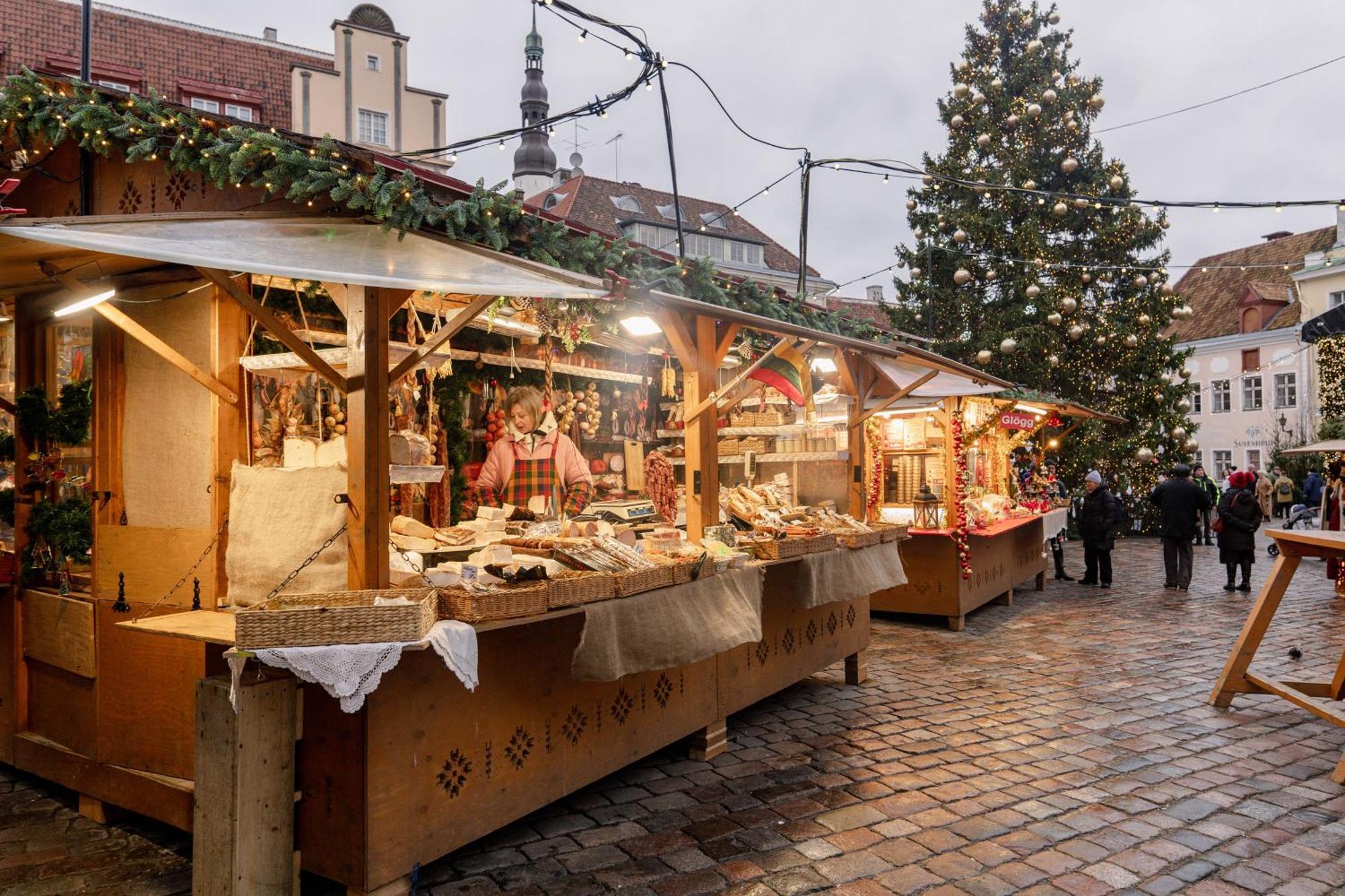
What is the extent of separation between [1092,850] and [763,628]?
2.40 meters

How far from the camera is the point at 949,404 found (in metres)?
10.1

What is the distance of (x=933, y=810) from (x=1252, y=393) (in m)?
36.7

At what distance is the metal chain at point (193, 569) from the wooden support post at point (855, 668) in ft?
16.1

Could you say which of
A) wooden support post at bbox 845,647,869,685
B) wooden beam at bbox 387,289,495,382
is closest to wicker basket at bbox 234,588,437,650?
wooden beam at bbox 387,289,495,382

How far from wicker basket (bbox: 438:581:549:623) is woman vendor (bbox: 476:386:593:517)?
3194mm

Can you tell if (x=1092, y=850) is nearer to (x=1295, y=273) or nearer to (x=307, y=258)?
(x=307, y=258)

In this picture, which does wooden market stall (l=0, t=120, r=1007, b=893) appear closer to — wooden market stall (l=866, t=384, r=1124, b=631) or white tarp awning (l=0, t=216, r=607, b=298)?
white tarp awning (l=0, t=216, r=607, b=298)

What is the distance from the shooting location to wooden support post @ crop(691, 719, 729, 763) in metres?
5.28

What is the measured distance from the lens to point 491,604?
3.54 metres

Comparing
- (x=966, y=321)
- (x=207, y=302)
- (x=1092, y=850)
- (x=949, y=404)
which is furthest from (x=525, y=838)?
(x=966, y=321)

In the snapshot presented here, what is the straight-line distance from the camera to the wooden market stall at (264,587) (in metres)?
3.28

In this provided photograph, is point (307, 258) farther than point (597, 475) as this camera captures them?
No

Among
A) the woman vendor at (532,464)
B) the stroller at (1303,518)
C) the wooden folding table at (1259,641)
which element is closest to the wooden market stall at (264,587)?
the woman vendor at (532,464)

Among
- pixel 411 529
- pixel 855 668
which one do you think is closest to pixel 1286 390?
pixel 855 668
